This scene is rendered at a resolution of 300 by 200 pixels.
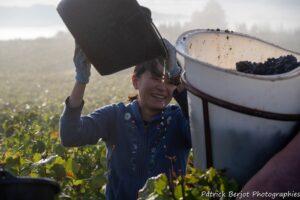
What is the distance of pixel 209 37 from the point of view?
2.39 metres

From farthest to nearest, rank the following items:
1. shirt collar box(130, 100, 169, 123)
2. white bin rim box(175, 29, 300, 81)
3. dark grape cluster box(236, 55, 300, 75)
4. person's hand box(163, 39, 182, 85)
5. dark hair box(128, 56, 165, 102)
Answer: shirt collar box(130, 100, 169, 123), dark hair box(128, 56, 165, 102), person's hand box(163, 39, 182, 85), dark grape cluster box(236, 55, 300, 75), white bin rim box(175, 29, 300, 81)

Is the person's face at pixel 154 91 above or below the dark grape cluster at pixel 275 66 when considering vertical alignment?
below

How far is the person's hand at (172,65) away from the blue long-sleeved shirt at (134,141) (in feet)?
0.87

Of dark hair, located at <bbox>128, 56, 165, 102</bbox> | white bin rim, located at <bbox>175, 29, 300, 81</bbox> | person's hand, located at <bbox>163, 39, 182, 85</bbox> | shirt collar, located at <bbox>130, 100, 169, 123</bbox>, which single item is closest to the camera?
white bin rim, located at <bbox>175, 29, 300, 81</bbox>

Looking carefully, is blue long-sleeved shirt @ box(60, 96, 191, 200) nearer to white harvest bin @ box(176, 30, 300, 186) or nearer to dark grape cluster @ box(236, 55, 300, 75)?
white harvest bin @ box(176, 30, 300, 186)

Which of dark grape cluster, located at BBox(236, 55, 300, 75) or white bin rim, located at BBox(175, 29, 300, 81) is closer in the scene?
white bin rim, located at BBox(175, 29, 300, 81)

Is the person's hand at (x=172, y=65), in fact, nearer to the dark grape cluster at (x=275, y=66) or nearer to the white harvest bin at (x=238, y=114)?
the white harvest bin at (x=238, y=114)

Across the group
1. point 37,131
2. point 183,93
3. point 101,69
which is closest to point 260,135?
point 101,69

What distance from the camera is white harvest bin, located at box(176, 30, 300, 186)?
6.34 feet

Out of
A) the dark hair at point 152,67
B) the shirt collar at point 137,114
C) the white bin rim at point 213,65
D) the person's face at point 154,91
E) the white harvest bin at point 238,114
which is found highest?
the white bin rim at point 213,65

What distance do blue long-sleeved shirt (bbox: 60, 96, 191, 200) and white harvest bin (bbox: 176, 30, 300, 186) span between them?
0.82m

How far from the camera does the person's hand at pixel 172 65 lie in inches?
95.7

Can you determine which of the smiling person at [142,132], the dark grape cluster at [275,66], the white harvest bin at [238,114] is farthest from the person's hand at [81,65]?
the dark grape cluster at [275,66]

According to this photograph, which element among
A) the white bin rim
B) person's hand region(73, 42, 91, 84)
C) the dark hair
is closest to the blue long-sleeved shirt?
the dark hair
